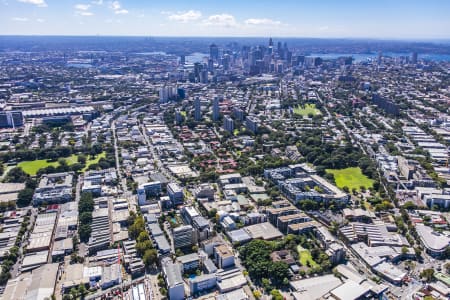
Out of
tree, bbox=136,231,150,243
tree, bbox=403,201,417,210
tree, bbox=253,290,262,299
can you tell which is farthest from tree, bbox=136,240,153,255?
tree, bbox=403,201,417,210

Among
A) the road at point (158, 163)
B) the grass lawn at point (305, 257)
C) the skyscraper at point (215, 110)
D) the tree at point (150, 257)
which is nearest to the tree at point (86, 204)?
the road at point (158, 163)

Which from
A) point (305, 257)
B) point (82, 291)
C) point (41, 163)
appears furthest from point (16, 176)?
point (305, 257)

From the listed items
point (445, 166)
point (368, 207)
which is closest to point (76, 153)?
point (368, 207)

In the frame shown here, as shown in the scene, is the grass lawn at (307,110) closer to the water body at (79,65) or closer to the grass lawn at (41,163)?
the grass lawn at (41,163)

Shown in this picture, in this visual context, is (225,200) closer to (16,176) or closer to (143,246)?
(143,246)

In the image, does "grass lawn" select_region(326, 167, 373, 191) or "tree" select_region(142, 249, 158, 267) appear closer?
"tree" select_region(142, 249, 158, 267)

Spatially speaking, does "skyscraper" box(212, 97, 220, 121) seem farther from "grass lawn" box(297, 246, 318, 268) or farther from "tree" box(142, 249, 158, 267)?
"tree" box(142, 249, 158, 267)
